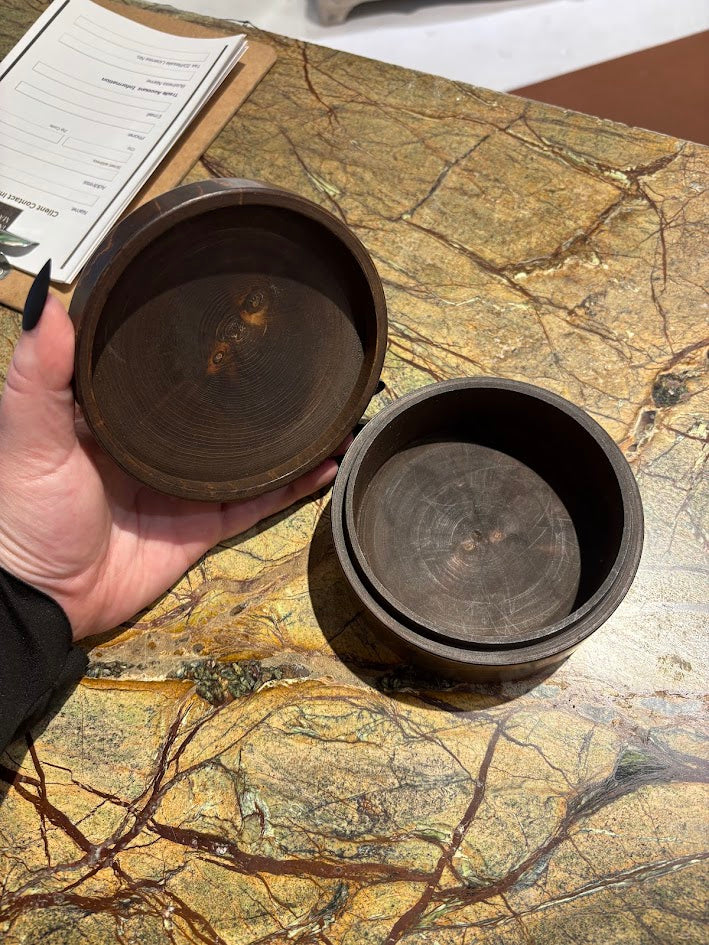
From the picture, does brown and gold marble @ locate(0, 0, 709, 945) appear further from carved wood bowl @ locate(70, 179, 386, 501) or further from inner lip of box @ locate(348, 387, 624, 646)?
carved wood bowl @ locate(70, 179, 386, 501)

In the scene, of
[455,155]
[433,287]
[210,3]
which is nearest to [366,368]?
[433,287]

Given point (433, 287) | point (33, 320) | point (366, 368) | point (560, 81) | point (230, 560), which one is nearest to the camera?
point (33, 320)

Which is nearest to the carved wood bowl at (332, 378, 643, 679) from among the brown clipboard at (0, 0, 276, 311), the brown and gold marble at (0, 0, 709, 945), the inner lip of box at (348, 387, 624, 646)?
the inner lip of box at (348, 387, 624, 646)

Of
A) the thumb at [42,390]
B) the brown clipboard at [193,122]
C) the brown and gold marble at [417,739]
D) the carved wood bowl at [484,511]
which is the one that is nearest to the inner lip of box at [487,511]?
the carved wood bowl at [484,511]

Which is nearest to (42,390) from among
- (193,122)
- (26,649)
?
(26,649)

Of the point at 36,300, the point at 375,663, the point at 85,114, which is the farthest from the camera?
the point at 85,114

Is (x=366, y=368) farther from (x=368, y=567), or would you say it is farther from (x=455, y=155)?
(x=455, y=155)

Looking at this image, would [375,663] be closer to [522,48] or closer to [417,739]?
[417,739]

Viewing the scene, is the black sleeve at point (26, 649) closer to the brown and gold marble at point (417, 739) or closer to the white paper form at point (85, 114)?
the brown and gold marble at point (417, 739)
